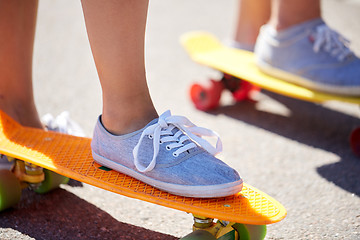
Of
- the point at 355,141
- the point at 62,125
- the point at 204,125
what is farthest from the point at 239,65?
the point at 62,125

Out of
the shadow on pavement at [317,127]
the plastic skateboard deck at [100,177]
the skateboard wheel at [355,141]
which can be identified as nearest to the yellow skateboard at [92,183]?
the plastic skateboard deck at [100,177]

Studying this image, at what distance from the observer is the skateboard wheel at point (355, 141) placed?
2097 mm

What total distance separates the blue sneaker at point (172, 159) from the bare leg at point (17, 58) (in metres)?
0.50

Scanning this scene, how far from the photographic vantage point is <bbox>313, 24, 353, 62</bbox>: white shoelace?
2.23 metres

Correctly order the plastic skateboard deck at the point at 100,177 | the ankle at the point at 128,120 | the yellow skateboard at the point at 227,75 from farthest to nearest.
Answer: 1. the yellow skateboard at the point at 227,75
2. the ankle at the point at 128,120
3. the plastic skateboard deck at the point at 100,177

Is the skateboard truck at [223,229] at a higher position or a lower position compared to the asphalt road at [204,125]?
higher

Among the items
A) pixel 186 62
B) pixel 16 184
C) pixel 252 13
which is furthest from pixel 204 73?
pixel 16 184

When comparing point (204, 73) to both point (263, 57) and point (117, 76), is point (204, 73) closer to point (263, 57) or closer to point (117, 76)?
point (263, 57)

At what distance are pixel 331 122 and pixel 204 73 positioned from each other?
103 centimetres

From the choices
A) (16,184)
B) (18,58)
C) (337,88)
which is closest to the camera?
(16,184)

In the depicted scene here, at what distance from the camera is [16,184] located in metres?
1.64

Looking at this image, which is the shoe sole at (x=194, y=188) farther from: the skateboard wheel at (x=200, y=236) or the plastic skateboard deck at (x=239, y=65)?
the plastic skateboard deck at (x=239, y=65)

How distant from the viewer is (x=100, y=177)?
1458 mm

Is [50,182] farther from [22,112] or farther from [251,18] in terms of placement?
[251,18]
